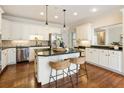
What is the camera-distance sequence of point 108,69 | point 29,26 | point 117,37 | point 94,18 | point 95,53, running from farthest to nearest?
1. point 29,26
2. point 94,18
3. point 95,53
4. point 117,37
5. point 108,69

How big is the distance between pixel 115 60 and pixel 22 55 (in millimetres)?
4600

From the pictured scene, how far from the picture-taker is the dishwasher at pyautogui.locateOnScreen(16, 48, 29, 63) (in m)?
5.36

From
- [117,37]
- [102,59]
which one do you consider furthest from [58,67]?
[117,37]

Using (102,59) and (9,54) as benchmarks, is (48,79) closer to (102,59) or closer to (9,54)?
(102,59)

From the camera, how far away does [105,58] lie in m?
4.24

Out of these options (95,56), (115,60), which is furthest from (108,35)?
(115,60)

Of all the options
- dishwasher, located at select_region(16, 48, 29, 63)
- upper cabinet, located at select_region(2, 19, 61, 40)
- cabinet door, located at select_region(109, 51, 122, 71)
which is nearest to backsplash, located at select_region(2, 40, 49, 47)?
upper cabinet, located at select_region(2, 19, 61, 40)

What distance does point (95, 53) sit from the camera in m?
4.81

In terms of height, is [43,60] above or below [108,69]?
above

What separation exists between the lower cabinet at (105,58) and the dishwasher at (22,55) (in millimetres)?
3435

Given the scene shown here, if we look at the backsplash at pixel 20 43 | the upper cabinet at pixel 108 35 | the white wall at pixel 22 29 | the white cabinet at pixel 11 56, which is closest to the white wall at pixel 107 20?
the upper cabinet at pixel 108 35

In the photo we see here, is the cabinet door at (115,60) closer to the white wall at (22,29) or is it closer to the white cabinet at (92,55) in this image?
the white cabinet at (92,55)
